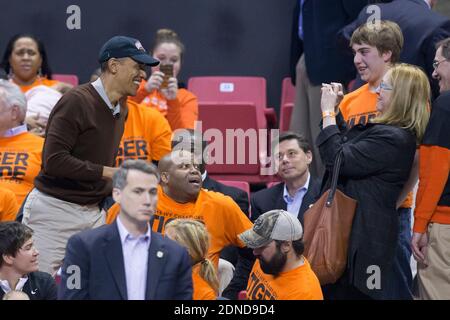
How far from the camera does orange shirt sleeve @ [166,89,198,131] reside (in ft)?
22.7

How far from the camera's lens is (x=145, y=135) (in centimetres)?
613

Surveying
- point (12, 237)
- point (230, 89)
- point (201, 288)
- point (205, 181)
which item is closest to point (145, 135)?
point (205, 181)

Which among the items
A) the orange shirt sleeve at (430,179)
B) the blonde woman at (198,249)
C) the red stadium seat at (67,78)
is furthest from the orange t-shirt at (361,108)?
the red stadium seat at (67,78)

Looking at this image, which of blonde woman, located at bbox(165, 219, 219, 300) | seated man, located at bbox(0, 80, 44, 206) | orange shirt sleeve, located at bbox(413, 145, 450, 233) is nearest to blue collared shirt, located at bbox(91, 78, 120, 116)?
blonde woman, located at bbox(165, 219, 219, 300)

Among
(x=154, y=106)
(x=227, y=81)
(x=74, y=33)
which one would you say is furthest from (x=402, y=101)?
(x=74, y=33)

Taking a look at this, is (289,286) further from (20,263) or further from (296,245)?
(20,263)

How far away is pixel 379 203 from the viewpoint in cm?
480

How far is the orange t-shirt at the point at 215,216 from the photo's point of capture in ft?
17.3

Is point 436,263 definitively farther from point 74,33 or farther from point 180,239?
point 74,33

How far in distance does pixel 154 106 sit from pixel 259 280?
2460 mm

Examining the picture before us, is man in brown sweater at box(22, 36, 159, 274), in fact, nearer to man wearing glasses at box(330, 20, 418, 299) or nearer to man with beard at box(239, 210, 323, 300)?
man with beard at box(239, 210, 323, 300)

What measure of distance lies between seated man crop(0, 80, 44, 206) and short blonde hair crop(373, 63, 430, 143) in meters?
2.00

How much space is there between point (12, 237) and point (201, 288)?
3.12ft

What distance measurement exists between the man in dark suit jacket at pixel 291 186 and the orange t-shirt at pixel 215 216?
0.36 metres
